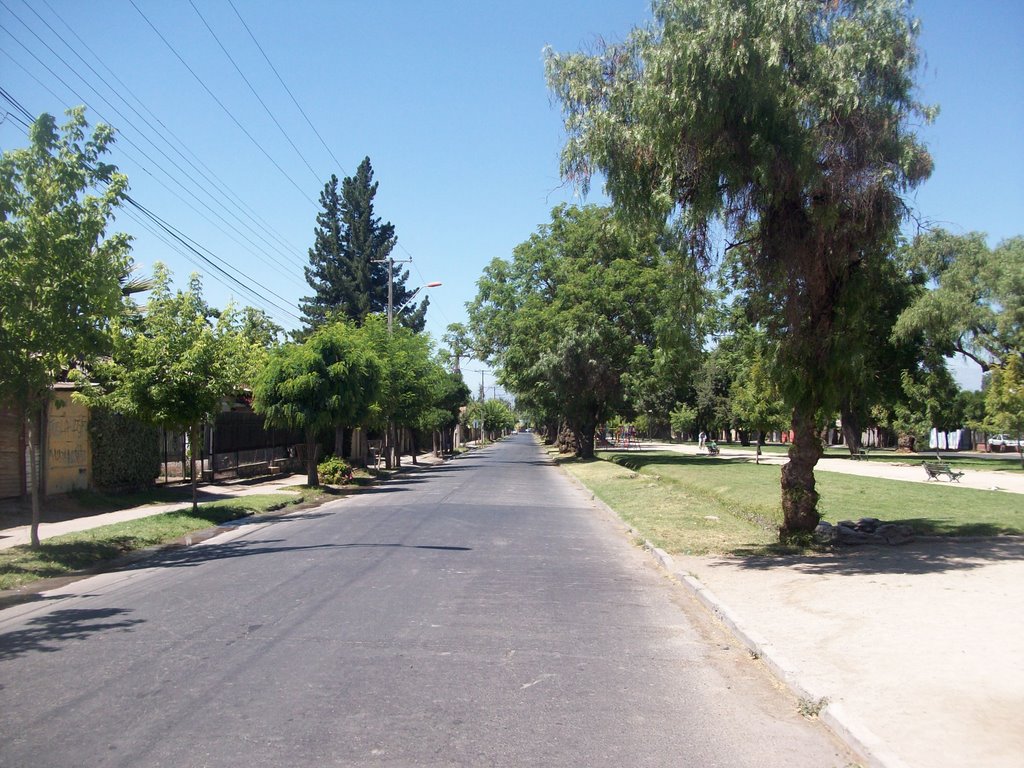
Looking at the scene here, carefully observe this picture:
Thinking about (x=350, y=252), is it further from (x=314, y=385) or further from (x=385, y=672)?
(x=385, y=672)

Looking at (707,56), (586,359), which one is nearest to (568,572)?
(707,56)

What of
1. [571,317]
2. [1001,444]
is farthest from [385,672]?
[1001,444]

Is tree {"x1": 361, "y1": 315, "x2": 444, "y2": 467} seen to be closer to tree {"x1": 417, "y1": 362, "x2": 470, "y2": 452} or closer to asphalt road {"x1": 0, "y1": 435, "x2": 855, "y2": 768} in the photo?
tree {"x1": 417, "y1": 362, "x2": 470, "y2": 452}

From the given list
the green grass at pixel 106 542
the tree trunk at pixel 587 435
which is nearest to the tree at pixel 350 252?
the tree trunk at pixel 587 435

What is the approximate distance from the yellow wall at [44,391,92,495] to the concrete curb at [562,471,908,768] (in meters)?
14.4

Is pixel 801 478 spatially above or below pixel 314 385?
below

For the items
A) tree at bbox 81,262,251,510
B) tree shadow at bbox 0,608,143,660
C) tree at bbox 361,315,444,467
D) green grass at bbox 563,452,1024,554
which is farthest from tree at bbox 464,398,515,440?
tree shadow at bbox 0,608,143,660

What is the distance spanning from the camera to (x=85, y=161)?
460 inches

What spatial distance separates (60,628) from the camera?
26.3 feet

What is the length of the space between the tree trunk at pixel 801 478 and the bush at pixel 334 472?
1834cm

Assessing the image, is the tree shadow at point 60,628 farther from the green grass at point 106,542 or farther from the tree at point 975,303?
the tree at point 975,303

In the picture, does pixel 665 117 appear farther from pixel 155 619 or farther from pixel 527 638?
pixel 155 619

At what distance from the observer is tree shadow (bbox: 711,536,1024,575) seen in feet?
34.4

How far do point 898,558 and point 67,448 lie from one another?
56.0 feet
